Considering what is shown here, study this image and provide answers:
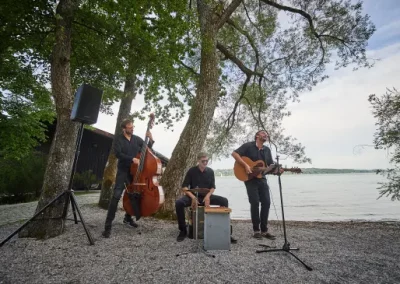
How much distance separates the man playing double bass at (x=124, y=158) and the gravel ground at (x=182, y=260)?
41 cm

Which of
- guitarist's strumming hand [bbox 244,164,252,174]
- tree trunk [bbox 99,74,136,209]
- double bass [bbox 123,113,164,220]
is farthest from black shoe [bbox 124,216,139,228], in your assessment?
tree trunk [bbox 99,74,136,209]

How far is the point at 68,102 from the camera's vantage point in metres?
4.12

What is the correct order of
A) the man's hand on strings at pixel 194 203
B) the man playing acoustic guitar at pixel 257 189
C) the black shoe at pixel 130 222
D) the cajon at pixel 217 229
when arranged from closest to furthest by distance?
1. the cajon at pixel 217 229
2. the man's hand on strings at pixel 194 203
3. the man playing acoustic guitar at pixel 257 189
4. the black shoe at pixel 130 222

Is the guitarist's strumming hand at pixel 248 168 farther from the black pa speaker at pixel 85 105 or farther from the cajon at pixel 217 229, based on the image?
the black pa speaker at pixel 85 105

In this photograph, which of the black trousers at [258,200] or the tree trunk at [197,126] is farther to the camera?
the tree trunk at [197,126]

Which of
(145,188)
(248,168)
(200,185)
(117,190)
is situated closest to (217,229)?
(200,185)

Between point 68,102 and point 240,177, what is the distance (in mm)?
3277

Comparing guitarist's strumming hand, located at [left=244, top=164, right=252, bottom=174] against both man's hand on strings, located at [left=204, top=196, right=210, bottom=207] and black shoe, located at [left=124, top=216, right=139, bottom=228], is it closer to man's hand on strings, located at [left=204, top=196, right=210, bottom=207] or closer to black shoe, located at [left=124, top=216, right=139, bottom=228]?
man's hand on strings, located at [left=204, top=196, right=210, bottom=207]

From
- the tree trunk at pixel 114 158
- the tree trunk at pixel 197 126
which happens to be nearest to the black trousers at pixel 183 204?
Result: the tree trunk at pixel 197 126

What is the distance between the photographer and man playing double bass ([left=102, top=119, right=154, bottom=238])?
4.01 meters

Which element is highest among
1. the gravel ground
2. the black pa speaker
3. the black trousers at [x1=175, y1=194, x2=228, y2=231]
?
the black pa speaker

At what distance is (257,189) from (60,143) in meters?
3.47

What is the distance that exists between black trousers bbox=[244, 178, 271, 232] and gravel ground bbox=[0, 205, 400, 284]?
304 millimetres

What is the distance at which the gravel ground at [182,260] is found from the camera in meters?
2.43
